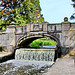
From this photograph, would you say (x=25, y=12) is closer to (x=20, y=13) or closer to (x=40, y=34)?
(x=20, y=13)

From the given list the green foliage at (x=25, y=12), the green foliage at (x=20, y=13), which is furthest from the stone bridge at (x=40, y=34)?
the green foliage at (x=25, y=12)

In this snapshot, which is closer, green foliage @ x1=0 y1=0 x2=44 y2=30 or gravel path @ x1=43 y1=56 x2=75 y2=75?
gravel path @ x1=43 y1=56 x2=75 y2=75

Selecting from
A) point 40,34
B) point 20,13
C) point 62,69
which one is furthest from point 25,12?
point 62,69

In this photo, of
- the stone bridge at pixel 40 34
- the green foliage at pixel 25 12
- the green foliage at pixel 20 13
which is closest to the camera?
the stone bridge at pixel 40 34

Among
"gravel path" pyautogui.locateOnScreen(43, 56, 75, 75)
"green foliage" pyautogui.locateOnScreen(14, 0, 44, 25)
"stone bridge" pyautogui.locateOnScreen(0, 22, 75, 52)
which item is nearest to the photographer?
"gravel path" pyautogui.locateOnScreen(43, 56, 75, 75)

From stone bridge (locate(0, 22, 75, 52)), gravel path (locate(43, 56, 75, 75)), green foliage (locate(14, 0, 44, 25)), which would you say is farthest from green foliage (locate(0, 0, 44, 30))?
gravel path (locate(43, 56, 75, 75))

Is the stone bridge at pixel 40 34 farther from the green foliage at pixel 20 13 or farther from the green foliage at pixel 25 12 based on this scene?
the green foliage at pixel 25 12

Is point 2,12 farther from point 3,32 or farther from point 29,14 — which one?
point 3,32

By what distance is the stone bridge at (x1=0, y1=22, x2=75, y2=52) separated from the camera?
12.8 metres

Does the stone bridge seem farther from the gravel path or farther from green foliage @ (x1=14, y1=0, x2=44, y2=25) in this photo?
green foliage @ (x1=14, y1=0, x2=44, y2=25)

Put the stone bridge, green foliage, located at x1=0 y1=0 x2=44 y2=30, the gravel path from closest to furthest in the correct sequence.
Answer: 1. the gravel path
2. the stone bridge
3. green foliage, located at x1=0 y1=0 x2=44 y2=30

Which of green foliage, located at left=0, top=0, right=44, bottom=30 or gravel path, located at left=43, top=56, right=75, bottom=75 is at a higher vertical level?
green foliage, located at left=0, top=0, right=44, bottom=30

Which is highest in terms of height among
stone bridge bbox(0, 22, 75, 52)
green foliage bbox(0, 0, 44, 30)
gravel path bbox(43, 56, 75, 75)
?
green foliage bbox(0, 0, 44, 30)

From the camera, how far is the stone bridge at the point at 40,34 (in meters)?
12.8
